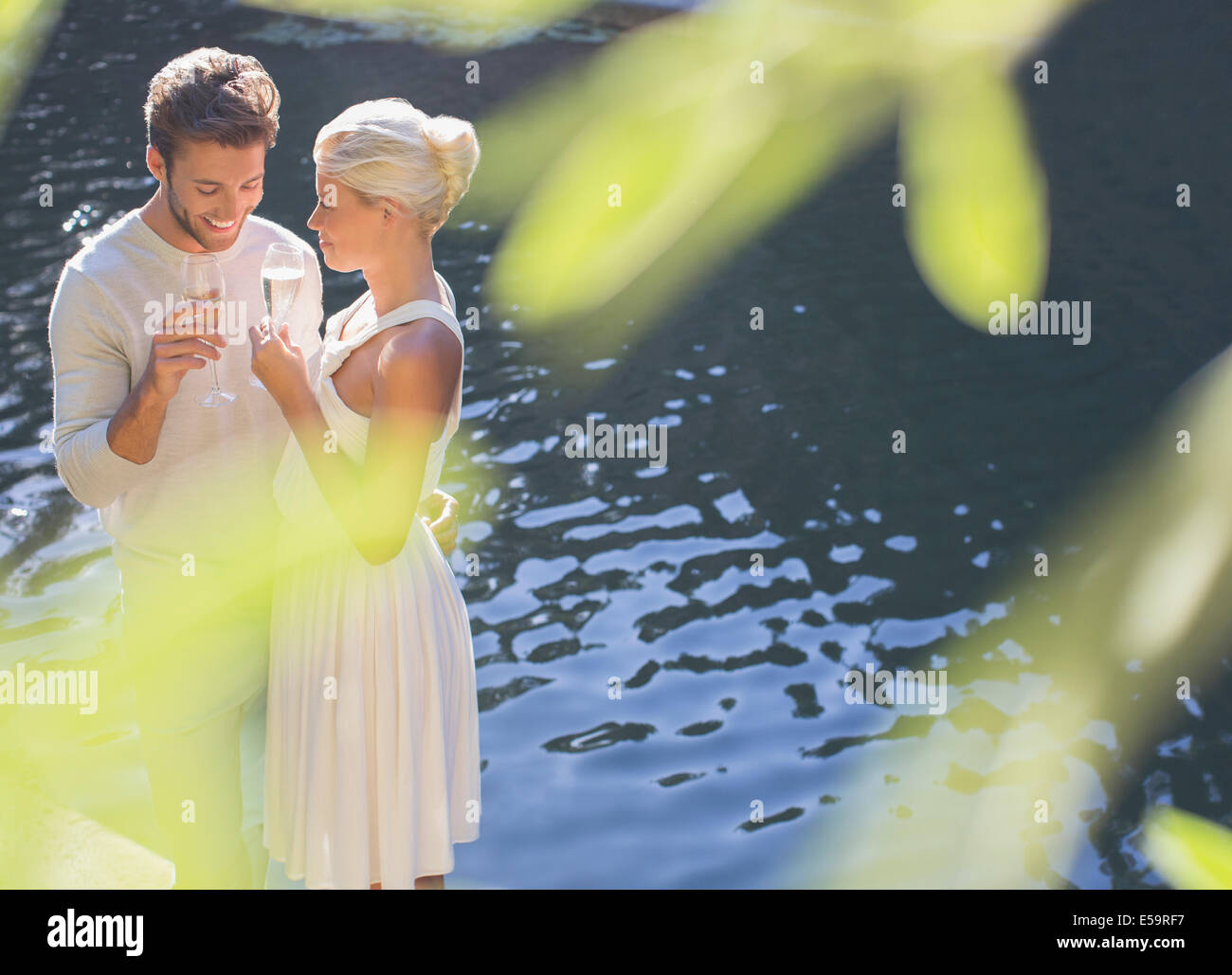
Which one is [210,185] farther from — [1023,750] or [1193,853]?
[1023,750]

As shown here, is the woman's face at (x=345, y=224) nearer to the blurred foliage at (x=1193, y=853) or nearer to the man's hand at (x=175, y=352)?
the man's hand at (x=175, y=352)

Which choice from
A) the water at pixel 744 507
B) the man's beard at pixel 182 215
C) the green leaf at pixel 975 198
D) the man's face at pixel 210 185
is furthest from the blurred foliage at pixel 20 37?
the water at pixel 744 507

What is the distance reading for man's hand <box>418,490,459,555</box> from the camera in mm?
3318

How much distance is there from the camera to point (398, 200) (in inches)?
109

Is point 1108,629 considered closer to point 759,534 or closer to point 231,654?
point 759,534

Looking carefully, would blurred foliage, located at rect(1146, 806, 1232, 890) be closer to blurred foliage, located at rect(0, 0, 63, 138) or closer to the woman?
blurred foliage, located at rect(0, 0, 63, 138)

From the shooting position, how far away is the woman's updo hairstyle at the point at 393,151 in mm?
2662

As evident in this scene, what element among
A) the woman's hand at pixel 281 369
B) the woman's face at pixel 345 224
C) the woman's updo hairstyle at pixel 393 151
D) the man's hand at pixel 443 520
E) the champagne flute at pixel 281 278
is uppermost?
the woman's updo hairstyle at pixel 393 151

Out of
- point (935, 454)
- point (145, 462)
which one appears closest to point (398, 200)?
point (145, 462)

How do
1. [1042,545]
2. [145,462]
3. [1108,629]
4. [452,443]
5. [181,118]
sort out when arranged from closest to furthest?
1. [181,118]
2. [145,462]
3. [1108,629]
4. [1042,545]
5. [452,443]

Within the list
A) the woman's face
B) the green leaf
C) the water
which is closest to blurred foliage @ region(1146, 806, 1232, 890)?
the green leaf

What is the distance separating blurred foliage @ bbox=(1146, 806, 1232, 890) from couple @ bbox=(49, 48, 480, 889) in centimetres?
202

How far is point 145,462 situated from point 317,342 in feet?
1.99

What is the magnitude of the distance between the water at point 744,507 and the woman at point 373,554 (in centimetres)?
73
